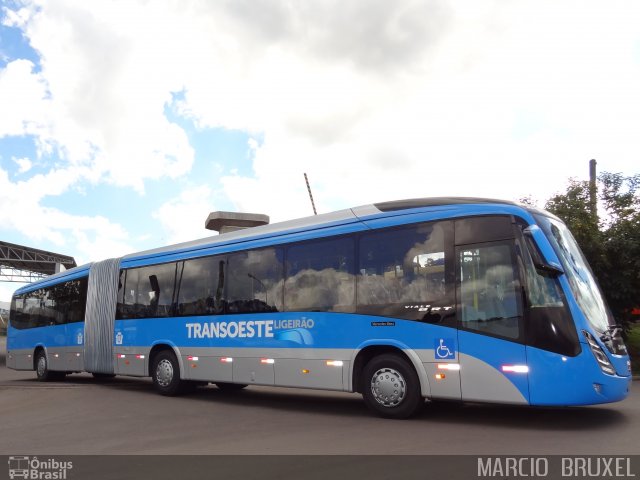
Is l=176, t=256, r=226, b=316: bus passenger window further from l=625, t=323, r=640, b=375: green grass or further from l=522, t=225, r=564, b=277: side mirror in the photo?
l=625, t=323, r=640, b=375: green grass

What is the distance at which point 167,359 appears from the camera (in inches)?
507

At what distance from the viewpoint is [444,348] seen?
8.12 meters

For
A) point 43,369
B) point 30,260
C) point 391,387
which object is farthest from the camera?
point 30,260

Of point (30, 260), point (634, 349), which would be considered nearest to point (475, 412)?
point (634, 349)

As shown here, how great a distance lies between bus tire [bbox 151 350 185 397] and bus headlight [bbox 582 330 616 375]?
8.17 m

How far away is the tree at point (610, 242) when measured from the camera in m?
18.0

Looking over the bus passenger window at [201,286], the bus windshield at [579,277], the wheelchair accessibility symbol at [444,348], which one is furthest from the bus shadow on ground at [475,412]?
the bus passenger window at [201,286]

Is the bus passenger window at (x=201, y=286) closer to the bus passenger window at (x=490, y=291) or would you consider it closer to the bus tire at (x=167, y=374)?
the bus tire at (x=167, y=374)

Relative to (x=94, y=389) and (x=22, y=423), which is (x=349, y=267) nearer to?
(x=22, y=423)

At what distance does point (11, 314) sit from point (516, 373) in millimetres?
19167

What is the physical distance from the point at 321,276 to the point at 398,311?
5.41 ft
